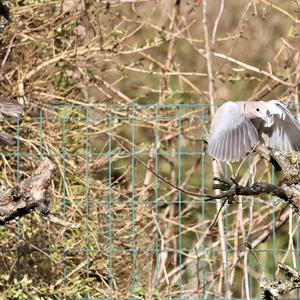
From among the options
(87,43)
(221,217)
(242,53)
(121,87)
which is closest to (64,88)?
(87,43)

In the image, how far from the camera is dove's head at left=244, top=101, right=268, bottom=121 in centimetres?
418

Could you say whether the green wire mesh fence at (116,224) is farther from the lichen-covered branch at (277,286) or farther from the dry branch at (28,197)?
the lichen-covered branch at (277,286)

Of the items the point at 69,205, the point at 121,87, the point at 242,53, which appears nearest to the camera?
the point at 69,205

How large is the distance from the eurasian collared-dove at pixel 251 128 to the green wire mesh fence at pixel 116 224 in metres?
1.00

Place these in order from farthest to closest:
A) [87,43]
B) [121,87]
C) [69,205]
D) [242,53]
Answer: [242,53]
[121,87]
[87,43]
[69,205]

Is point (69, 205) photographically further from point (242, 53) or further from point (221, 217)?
point (242, 53)

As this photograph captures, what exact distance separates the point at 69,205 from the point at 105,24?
4.60 feet

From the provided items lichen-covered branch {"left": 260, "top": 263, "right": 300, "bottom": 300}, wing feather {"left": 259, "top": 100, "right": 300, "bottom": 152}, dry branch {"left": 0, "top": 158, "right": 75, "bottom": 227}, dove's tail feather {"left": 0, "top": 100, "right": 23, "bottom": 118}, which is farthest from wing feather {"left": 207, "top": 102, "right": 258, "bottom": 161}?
dove's tail feather {"left": 0, "top": 100, "right": 23, "bottom": 118}

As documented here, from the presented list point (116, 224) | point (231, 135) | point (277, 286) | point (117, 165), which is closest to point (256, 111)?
point (231, 135)

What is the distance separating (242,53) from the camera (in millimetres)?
7398

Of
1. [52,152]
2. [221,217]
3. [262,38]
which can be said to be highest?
[262,38]

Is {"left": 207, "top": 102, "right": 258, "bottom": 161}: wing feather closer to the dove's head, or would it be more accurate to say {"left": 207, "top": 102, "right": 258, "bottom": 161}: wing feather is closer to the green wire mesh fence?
the dove's head

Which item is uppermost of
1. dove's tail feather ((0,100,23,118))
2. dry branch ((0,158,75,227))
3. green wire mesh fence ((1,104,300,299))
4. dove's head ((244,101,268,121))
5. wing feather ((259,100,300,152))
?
dove's tail feather ((0,100,23,118))

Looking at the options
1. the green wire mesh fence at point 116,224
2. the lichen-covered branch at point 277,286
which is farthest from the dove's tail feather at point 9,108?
the lichen-covered branch at point 277,286
